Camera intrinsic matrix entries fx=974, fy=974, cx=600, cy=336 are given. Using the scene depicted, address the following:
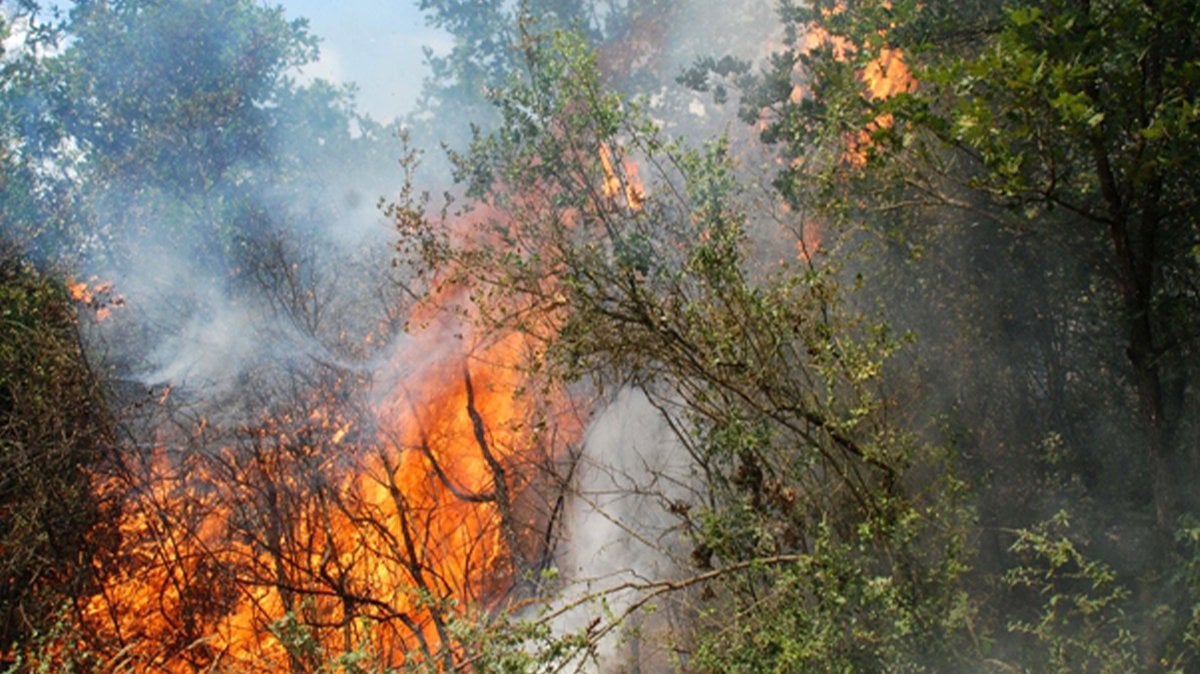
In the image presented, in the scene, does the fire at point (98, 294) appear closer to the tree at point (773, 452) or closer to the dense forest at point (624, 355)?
the dense forest at point (624, 355)

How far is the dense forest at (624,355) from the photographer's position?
7934 mm

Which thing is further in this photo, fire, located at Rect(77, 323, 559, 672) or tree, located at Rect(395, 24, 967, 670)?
fire, located at Rect(77, 323, 559, 672)

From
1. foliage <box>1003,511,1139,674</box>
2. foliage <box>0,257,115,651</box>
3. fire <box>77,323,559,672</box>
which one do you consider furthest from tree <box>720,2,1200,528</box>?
foliage <box>0,257,115,651</box>

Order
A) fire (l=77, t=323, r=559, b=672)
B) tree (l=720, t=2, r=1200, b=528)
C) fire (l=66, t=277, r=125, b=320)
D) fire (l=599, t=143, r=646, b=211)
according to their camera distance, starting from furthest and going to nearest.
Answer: fire (l=66, t=277, r=125, b=320), fire (l=77, t=323, r=559, b=672), fire (l=599, t=143, r=646, b=211), tree (l=720, t=2, r=1200, b=528)

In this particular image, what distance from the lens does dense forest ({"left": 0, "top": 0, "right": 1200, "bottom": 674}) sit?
793cm

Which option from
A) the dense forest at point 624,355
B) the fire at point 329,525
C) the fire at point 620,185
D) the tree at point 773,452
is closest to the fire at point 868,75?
the dense forest at point 624,355

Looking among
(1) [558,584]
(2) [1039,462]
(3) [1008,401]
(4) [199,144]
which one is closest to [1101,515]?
(2) [1039,462]

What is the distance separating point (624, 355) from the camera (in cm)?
816

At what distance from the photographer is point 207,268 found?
2036 cm

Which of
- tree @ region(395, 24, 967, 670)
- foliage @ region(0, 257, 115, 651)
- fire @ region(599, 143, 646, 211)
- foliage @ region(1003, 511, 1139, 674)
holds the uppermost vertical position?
fire @ region(599, 143, 646, 211)

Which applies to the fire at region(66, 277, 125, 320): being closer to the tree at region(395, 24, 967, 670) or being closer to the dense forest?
the dense forest

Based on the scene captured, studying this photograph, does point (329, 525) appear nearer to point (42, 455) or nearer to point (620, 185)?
point (42, 455)

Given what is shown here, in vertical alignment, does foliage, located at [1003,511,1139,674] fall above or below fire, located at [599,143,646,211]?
below

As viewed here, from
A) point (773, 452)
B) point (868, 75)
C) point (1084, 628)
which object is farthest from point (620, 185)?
point (1084, 628)
